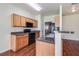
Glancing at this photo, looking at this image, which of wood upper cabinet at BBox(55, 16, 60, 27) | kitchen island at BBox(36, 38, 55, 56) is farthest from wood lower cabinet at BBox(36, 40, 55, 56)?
wood upper cabinet at BBox(55, 16, 60, 27)

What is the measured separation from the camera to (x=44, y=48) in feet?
7.39

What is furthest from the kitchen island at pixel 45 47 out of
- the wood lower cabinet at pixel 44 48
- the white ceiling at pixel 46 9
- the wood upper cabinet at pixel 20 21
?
the white ceiling at pixel 46 9

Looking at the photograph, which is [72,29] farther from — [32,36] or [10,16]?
[10,16]

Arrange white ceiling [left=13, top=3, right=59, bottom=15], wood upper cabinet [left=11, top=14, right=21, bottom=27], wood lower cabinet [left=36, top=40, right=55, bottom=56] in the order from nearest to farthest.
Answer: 1. white ceiling [left=13, top=3, right=59, bottom=15]
2. wood lower cabinet [left=36, top=40, right=55, bottom=56]
3. wood upper cabinet [left=11, top=14, right=21, bottom=27]

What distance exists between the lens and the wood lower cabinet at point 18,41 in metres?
2.27

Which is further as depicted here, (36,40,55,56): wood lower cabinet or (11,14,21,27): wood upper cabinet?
(11,14,21,27): wood upper cabinet

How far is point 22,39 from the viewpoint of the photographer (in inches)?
98.3

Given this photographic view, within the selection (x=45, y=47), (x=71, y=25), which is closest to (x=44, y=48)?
(x=45, y=47)

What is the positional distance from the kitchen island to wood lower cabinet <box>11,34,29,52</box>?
0.43m

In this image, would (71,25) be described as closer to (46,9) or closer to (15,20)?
(46,9)

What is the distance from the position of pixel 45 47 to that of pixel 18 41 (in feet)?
2.75

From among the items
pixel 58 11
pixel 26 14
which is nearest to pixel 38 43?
pixel 26 14

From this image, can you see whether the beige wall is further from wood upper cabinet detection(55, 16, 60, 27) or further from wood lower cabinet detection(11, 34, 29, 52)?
wood lower cabinet detection(11, 34, 29, 52)

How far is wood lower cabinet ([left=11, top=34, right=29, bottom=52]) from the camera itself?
2271 millimetres
